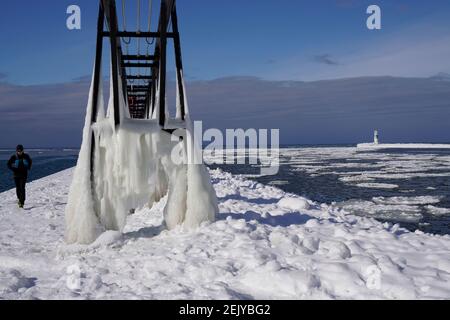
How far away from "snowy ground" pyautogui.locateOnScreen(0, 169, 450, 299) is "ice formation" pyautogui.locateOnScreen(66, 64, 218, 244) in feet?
1.24

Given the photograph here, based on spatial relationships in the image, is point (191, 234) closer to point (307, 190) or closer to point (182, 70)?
point (182, 70)

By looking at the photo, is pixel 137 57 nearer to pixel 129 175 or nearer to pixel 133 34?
pixel 133 34

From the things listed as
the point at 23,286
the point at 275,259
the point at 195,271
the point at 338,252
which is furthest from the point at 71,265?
the point at 338,252

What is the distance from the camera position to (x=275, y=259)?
502 centimetres

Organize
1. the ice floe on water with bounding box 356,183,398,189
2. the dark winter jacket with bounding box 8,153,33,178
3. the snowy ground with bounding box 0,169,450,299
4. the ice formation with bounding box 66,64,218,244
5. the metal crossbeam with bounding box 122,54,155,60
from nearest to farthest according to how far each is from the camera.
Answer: the snowy ground with bounding box 0,169,450,299
the ice formation with bounding box 66,64,218,244
the metal crossbeam with bounding box 122,54,155,60
the dark winter jacket with bounding box 8,153,33,178
the ice floe on water with bounding box 356,183,398,189

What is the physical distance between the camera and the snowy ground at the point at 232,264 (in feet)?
13.5

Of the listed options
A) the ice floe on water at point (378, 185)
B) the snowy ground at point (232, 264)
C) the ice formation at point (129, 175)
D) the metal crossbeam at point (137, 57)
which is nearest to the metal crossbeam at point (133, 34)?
the ice formation at point (129, 175)

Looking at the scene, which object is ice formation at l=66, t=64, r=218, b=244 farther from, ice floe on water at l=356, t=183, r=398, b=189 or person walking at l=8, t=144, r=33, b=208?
ice floe on water at l=356, t=183, r=398, b=189

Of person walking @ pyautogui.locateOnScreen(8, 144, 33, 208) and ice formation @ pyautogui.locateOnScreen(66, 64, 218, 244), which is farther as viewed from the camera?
person walking @ pyautogui.locateOnScreen(8, 144, 33, 208)

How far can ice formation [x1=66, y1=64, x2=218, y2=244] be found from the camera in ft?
20.7

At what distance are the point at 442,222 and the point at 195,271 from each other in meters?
8.47

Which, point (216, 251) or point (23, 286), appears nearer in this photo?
point (23, 286)

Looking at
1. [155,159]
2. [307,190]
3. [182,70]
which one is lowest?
[307,190]

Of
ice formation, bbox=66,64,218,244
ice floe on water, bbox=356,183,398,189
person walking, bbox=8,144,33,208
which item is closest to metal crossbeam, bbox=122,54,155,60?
ice formation, bbox=66,64,218,244
